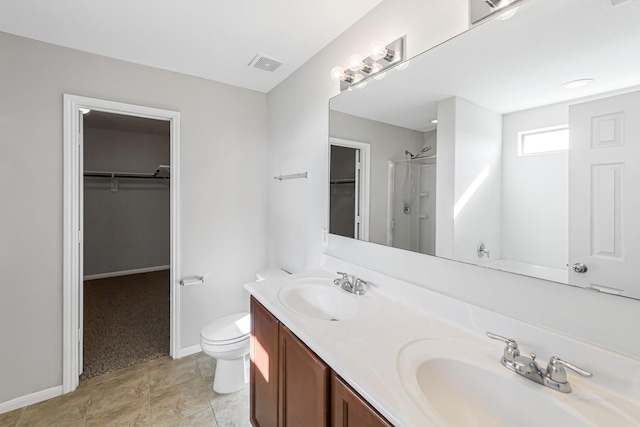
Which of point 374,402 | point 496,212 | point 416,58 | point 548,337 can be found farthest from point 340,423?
point 416,58

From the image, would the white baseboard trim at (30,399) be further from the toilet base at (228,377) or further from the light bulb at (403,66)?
the light bulb at (403,66)

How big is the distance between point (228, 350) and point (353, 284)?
1030mm

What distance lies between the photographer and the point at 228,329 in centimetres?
198

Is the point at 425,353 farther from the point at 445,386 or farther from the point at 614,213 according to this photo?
the point at 614,213

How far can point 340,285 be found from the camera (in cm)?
158

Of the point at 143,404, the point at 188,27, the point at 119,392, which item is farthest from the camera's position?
the point at 119,392

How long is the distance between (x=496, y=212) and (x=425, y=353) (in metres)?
0.61

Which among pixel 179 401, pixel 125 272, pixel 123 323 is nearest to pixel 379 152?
pixel 179 401

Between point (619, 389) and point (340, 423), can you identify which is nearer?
point (619, 389)

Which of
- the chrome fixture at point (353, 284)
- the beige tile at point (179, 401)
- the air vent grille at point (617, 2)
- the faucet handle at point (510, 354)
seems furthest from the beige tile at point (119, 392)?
the air vent grille at point (617, 2)

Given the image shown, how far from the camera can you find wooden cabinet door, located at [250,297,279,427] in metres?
1.31

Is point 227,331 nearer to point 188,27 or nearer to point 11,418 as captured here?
point 11,418

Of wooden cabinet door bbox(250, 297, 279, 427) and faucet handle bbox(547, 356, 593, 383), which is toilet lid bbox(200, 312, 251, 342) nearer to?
wooden cabinet door bbox(250, 297, 279, 427)

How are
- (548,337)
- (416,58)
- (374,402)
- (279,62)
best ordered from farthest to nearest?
1. (279,62)
2. (416,58)
3. (548,337)
4. (374,402)
